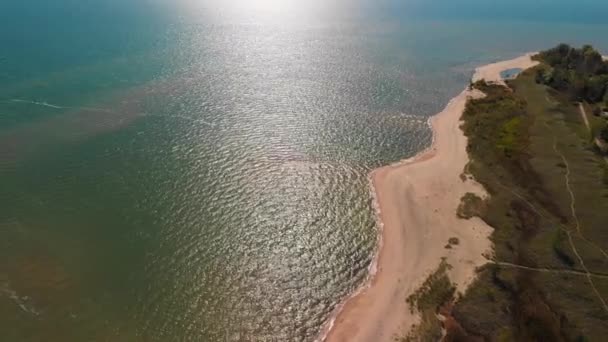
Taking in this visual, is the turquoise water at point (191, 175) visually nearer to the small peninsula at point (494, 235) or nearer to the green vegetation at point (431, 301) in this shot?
the small peninsula at point (494, 235)

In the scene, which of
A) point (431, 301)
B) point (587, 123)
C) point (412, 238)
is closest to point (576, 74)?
point (587, 123)

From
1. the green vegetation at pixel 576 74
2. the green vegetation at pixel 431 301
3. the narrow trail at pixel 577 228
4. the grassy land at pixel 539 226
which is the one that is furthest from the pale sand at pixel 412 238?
the green vegetation at pixel 576 74

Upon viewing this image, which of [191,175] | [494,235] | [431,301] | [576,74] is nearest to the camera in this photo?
[431,301]

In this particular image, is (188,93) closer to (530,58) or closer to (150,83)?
(150,83)

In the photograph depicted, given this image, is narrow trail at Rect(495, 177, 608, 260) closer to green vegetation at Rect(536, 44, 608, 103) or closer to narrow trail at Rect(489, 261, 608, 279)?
narrow trail at Rect(489, 261, 608, 279)

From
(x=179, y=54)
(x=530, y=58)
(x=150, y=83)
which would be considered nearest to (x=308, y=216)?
(x=150, y=83)

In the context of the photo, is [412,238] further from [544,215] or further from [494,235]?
[544,215]
